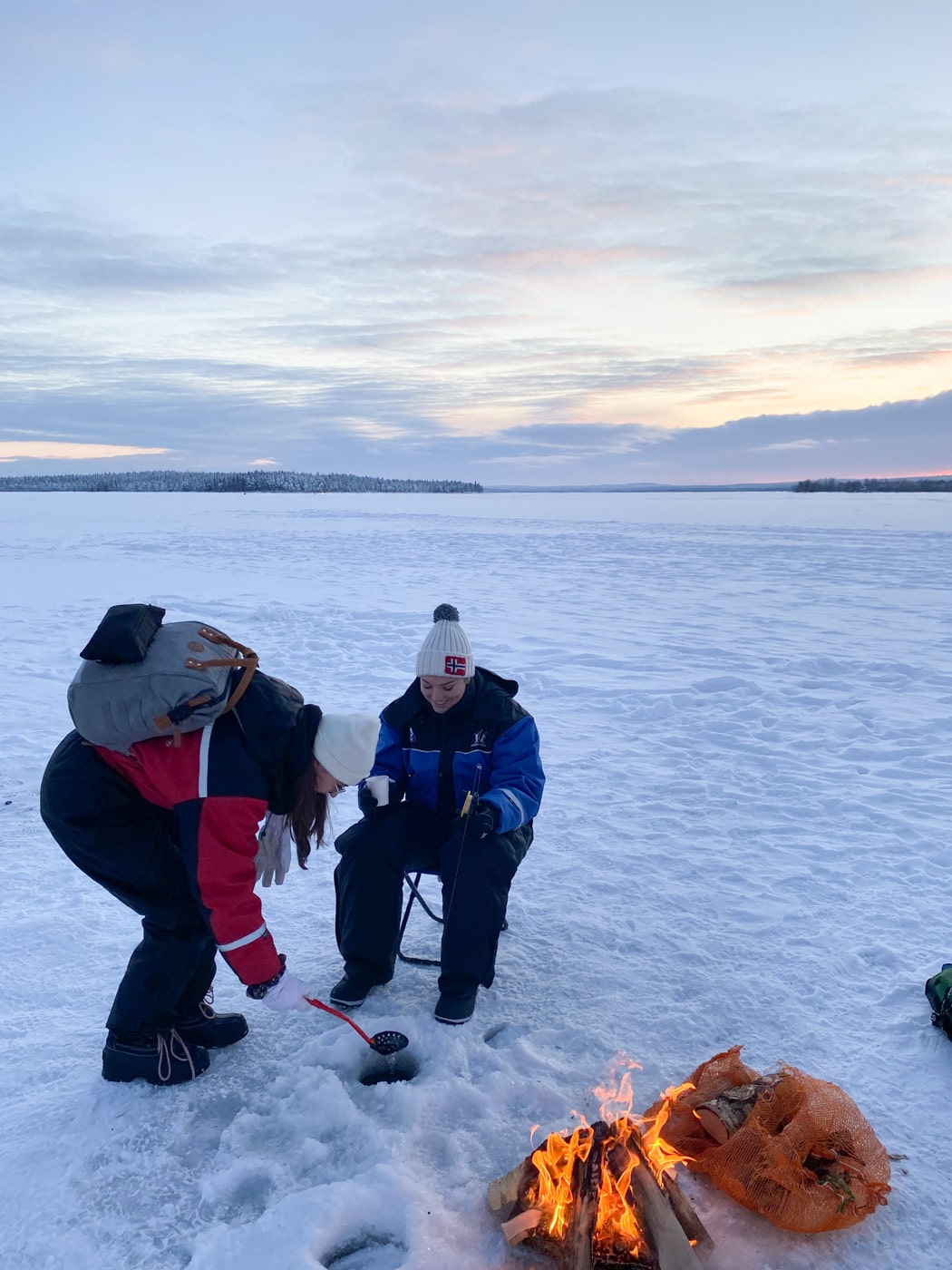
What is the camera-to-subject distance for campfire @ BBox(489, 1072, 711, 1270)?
6.20 ft

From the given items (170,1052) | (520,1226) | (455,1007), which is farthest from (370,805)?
(520,1226)

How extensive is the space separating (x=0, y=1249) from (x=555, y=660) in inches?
266

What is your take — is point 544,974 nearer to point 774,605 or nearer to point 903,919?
point 903,919

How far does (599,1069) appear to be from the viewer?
106 inches

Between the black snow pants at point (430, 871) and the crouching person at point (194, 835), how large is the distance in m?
0.45

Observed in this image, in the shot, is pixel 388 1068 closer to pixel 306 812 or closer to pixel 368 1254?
pixel 368 1254

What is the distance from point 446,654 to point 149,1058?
166 centimetres

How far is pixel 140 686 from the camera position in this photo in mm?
2219

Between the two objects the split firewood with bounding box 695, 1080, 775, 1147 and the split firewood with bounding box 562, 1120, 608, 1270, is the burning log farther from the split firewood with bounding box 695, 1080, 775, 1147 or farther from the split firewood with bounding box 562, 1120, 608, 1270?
the split firewood with bounding box 695, 1080, 775, 1147

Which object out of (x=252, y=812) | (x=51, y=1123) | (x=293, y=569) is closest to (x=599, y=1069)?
(x=252, y=812)

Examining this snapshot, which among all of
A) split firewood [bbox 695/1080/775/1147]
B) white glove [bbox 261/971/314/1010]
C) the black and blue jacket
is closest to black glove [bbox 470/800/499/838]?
the black and blue jacket

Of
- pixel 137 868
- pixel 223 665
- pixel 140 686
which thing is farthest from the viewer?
pixel 137 868

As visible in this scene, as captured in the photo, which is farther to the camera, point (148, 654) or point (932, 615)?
point (932, 615)

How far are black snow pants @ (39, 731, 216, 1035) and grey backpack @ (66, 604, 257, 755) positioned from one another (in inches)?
9.1
